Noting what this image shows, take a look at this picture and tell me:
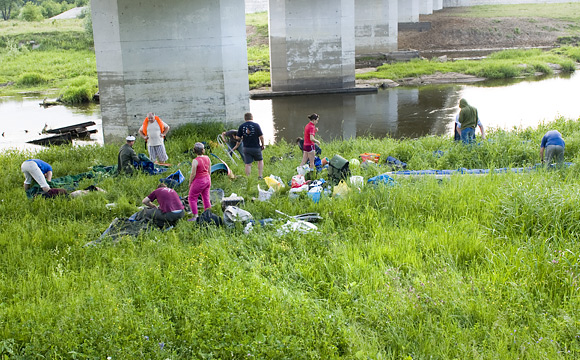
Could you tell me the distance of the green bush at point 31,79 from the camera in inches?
1476

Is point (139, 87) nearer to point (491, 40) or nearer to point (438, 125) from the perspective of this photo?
point (438, 125)

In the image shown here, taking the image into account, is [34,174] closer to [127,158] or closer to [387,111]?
[127,158]

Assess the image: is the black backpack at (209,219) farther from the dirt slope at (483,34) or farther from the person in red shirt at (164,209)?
the dirt slope at (483,34)

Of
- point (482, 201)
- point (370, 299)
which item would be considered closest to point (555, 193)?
point (482, 201)

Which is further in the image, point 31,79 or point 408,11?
point 408,11

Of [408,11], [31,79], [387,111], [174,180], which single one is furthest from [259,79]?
[408,11]

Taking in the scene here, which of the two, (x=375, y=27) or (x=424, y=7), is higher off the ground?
(x=424, y=7)

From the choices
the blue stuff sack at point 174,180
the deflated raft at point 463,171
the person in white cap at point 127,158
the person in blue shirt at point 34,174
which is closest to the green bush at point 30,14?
the person in white cap at point 127,158

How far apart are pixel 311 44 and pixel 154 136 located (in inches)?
755

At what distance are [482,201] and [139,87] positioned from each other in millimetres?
12043

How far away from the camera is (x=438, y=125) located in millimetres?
20922

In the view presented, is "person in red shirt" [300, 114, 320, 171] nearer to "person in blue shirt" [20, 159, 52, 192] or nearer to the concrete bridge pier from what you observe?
"person in blue shirt" [20, 159, 52, 192]

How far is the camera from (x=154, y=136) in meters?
13.9

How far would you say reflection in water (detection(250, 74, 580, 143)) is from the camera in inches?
801
